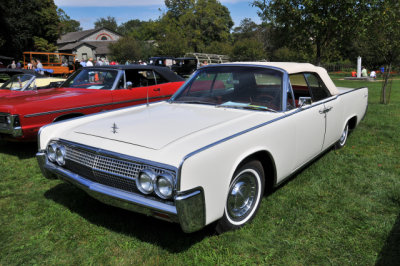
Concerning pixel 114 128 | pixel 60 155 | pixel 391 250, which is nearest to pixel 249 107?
pixel 114 128

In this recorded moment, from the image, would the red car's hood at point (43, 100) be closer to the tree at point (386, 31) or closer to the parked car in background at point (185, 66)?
the tree at point (386, 31)

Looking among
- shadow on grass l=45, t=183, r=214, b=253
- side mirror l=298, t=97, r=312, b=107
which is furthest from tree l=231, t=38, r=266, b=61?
shadow on grass l=45, t=183, r=214, b=253

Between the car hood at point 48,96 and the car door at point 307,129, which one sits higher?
the car hood at point 48,96

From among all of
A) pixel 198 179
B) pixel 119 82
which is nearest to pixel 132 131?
pixel 198 179

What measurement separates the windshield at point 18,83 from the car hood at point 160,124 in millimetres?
4640

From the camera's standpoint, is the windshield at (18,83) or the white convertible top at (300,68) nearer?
the white convertible top at (300,68)

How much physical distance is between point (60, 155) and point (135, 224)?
3.21 feet

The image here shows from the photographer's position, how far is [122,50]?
4744cm

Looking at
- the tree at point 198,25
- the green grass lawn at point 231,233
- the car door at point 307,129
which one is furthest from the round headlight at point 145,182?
the tree at point 198,25

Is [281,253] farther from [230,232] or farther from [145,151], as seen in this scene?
[145,151]

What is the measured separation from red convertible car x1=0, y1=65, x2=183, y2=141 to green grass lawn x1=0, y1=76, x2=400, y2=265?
97 cm

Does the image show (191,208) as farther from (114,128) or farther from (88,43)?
(88,43)

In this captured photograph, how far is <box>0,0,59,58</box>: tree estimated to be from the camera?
31.8 metres

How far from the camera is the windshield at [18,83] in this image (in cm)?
694
